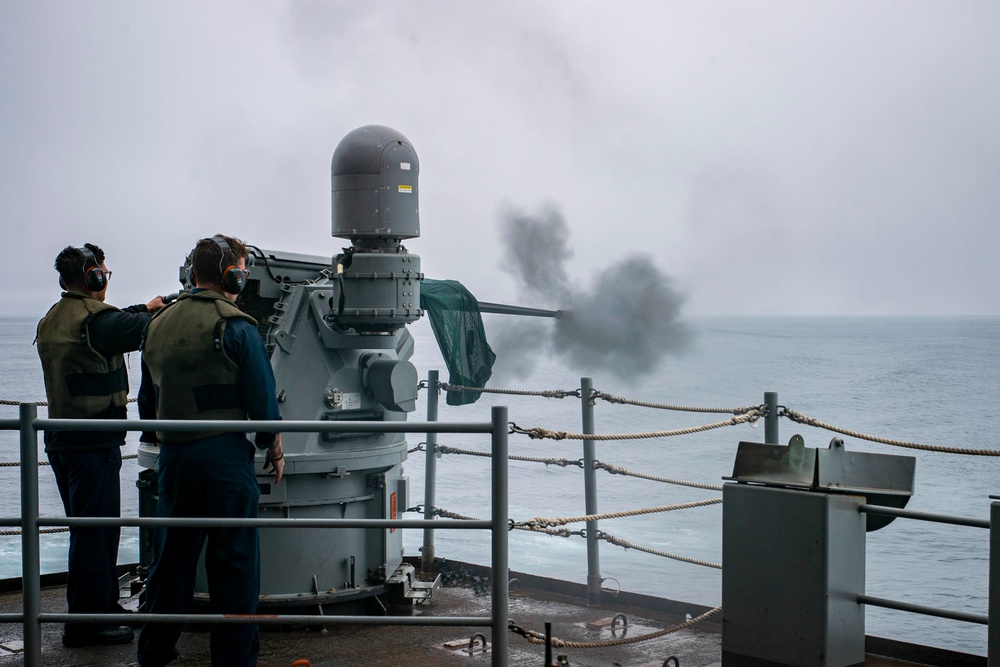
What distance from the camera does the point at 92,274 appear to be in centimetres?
525

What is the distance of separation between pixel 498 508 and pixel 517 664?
1629 mm

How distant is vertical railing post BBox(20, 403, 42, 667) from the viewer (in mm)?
3771

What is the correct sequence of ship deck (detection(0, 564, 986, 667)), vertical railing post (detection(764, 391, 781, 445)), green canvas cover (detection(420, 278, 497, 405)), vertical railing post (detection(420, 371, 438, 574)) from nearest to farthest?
ship deck (detection(0, 564, 986, 667)), vertical railing post (detection(764, 391, 781, 445)), green canvas cover (detection(420, 278, 497, 405)), vertical railing post (detection(420, 371, 438, 574))

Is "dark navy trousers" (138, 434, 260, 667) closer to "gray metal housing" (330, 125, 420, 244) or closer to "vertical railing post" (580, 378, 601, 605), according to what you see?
"gray metal housing" (330, 125, 420, 244)

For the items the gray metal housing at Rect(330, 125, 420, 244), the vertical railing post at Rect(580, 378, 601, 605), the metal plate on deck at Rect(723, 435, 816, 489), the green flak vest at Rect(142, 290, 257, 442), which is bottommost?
the vertical railing post at Rect(580, 378, 601, 605)

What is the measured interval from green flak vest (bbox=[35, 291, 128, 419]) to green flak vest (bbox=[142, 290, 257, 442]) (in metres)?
0.98

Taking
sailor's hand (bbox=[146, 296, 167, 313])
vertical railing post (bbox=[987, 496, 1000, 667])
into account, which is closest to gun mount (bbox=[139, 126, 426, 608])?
sailor's hand (bbox=[146, 296, 167, 313])

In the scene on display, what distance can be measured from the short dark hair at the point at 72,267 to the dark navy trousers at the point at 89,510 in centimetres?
79

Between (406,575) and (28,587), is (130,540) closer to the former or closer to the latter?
(406,575)

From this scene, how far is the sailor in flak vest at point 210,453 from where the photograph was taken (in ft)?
13.8

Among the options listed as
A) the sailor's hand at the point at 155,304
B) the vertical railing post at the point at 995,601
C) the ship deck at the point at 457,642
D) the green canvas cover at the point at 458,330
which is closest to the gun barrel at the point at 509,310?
the green canvas cover at the point at 458,330

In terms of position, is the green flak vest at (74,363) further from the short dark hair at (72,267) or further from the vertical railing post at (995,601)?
the vertical railing post at (995,601)

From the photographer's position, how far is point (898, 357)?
76188 mm

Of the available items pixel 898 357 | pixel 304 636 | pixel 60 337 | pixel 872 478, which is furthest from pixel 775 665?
pixel 898 357
